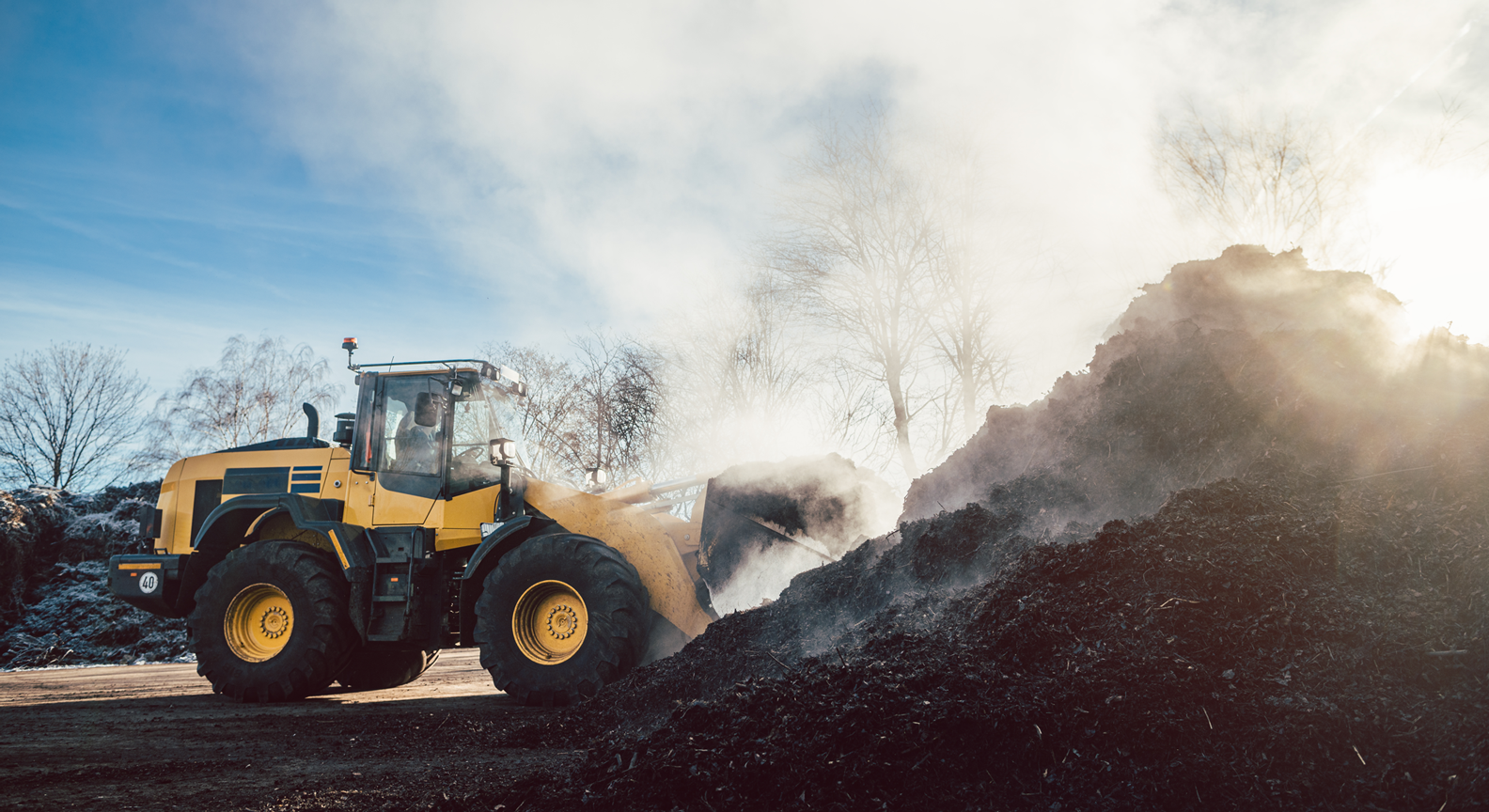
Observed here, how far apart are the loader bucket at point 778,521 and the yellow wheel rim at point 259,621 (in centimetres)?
396

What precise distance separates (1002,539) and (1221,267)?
317 cm

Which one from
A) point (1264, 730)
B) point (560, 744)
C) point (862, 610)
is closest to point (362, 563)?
point (560, 744)

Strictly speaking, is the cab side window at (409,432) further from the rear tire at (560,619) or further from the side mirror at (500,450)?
the rear tire at (560,619)

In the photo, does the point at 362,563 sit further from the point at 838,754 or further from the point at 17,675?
the point at 17,675

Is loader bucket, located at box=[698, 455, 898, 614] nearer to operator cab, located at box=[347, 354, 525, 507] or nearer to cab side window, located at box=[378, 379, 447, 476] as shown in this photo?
operator cab, located at box=[347, 354, 525, 507]

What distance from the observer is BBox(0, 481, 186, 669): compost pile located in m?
13.8

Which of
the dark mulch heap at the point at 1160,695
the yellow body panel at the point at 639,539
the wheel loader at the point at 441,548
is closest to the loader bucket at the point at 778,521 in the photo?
the wheel loader at the point at 441,548

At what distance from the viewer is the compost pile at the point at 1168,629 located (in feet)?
9.71

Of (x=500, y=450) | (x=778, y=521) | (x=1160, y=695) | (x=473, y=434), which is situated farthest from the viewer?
→ (x=778, y=521)

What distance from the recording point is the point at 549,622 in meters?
6.30

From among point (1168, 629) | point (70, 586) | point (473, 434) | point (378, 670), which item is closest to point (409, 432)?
point (473, 434)

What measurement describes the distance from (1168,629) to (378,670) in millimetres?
7750

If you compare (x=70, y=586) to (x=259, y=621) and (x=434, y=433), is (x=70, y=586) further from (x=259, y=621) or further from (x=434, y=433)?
(x=434, y=433)

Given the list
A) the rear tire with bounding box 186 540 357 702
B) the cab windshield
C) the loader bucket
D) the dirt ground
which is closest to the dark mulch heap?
the dirt ground
